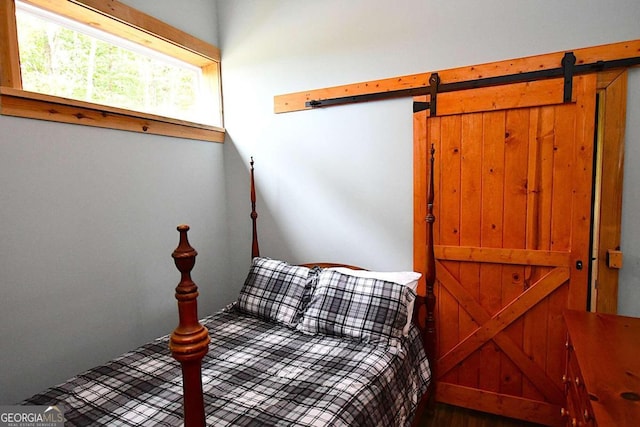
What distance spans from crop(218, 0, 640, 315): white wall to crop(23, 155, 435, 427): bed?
0.36 m

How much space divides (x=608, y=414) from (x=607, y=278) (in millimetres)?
1336

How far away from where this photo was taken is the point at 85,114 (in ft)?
6.63

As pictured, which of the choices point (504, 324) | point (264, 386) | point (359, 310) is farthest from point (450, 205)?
point (264, 386)

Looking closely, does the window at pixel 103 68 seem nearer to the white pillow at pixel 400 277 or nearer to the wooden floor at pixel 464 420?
the white pillow at pixel 400 277

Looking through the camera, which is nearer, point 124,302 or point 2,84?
point 2,84

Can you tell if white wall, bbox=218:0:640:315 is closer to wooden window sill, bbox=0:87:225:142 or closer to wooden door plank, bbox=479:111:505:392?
wooden door plank, bbox=479:111:505:392

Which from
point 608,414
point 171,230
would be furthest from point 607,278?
point 171,230

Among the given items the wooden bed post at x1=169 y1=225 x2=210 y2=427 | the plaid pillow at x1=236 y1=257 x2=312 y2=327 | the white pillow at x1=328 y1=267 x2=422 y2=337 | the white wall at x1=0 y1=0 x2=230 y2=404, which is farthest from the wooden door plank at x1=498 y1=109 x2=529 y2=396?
the white wall at x1=0 y1=0 x2=230 y2=404

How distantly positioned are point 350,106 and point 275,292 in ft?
4.67

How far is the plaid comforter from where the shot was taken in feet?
4.47

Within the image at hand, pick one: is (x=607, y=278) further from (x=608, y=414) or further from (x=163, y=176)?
(x=163, y=176)

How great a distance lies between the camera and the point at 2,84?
1719mm

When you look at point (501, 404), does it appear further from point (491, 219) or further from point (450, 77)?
point (450, 77)

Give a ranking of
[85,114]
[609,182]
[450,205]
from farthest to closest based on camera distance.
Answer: [450,205], [85,114], [609,182]
